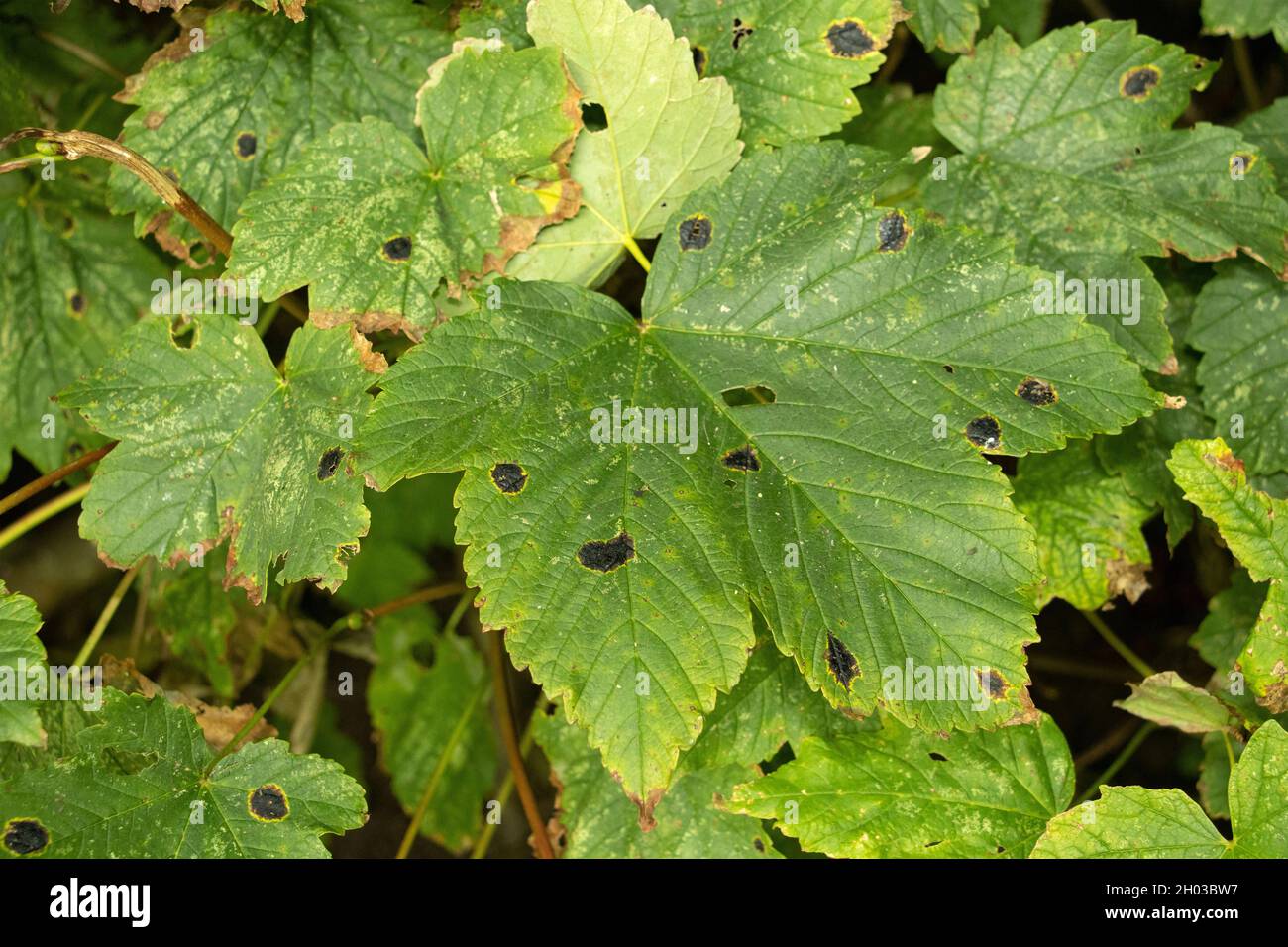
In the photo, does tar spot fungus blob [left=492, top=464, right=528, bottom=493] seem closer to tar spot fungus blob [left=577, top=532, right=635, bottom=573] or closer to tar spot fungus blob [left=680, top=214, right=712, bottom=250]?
tar spot fungus blob [left=577, top=532, right=635, bottom=573]

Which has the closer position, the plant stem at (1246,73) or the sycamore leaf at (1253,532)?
the sycamore leaf at (1253,532)

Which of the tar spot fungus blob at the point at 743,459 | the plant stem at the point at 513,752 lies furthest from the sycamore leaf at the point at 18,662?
the tar spot fungus blob at the point at 743,459

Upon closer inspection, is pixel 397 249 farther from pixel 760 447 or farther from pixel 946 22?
pixel 946 22

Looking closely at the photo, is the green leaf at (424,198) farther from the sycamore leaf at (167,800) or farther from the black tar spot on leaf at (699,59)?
the sycamore leaf at (167,800)

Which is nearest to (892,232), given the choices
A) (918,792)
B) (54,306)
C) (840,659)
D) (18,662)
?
(840,659)

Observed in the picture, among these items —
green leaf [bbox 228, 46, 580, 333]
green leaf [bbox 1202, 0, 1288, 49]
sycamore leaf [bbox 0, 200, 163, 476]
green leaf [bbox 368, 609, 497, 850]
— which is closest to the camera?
green leaf [bbox 228, 46, 580, 333]

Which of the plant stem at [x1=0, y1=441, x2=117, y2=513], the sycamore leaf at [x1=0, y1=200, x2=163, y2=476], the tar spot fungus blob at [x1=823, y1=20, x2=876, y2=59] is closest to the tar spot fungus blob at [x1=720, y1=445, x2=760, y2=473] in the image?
the tar spot fungus blob at [x1=823, y1=20, x2=876, y2=59]
